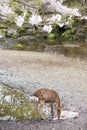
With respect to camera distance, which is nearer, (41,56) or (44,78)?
(44,78)

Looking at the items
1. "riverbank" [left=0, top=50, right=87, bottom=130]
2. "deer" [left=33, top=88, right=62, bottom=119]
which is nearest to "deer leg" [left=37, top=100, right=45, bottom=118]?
"deer" [left=33, top=88, right=62, bottom=119]

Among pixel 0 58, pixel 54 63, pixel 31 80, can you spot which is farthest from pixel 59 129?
pixel 0 58

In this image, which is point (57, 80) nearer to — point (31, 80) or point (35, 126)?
point (31, 80)

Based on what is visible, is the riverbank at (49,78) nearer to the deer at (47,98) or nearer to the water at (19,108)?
the water at (19,108)

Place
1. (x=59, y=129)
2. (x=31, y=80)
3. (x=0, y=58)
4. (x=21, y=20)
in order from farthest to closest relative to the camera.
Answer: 1. (x=0, y=58)
2. (x=31, y=80)
3. (x=21, y=20)
4. (x=59, y=129)

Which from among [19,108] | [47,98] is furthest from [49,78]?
[47,98]

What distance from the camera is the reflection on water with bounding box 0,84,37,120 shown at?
26.7 ft

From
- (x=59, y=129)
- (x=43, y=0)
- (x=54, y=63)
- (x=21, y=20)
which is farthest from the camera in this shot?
(x=54, y=63)

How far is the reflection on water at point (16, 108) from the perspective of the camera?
26.7 ft

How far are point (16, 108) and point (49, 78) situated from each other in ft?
16.0

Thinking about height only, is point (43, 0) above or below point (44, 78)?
above

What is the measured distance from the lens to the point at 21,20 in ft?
33.1

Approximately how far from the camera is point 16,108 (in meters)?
8.19

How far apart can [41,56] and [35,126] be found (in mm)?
11302
